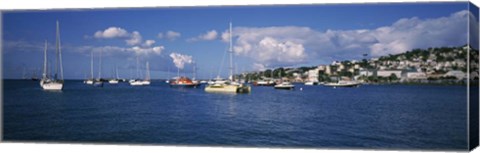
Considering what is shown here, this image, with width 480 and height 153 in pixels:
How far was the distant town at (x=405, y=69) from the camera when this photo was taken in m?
8.52

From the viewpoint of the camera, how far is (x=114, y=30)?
1041cm

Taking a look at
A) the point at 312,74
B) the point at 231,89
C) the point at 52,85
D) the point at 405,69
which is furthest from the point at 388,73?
the point at 52,85

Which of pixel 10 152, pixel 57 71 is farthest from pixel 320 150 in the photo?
pixel 57 71

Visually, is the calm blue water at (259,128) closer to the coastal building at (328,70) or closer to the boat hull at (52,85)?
the coastal building at (328,70)

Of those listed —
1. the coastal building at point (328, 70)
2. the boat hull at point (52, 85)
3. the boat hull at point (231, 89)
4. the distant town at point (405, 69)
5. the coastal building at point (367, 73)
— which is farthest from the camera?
the boat hull at point (231, 89)

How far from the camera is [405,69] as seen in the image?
A: 10320 millimetres

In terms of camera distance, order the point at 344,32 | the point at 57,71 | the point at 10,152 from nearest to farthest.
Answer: the point at 10,152 → the point at 344,32 → the point at 57,71

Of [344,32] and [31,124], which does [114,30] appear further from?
[344,32]

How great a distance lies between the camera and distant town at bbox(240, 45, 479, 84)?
28.0 ft

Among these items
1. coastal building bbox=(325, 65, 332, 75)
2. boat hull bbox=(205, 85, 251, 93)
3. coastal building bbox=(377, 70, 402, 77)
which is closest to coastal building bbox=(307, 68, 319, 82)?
coastal building bbox=(325, 65, 332, 75)

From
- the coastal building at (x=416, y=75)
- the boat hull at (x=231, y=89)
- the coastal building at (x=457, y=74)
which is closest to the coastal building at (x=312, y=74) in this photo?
the coastal building at (x=416, y=75)

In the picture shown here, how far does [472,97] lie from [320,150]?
94.7 inches

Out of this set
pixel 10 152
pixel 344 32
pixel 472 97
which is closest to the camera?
pixel 472 97

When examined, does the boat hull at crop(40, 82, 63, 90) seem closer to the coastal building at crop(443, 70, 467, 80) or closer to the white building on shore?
the white building on shore
